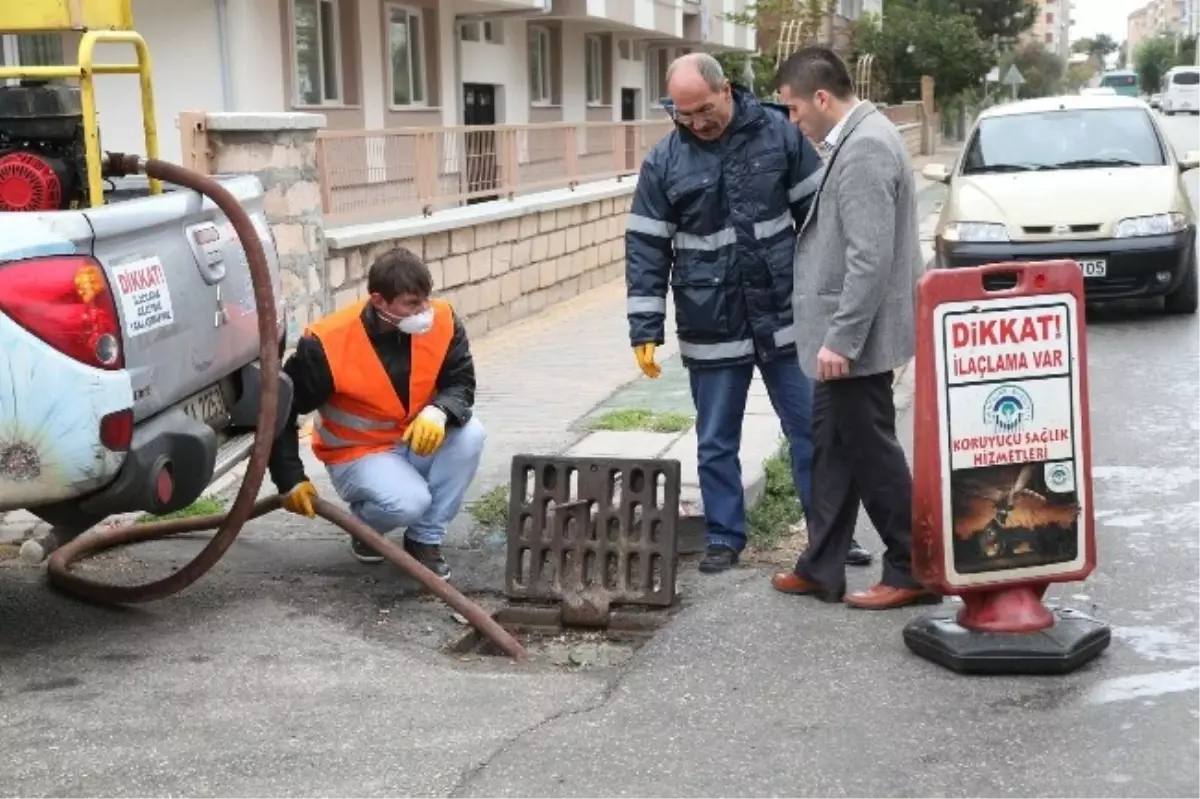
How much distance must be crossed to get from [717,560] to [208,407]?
6.34ft

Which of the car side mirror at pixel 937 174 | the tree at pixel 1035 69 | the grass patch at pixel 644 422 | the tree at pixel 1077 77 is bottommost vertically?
the grass patch at pixel 644 422

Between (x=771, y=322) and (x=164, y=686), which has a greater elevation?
(x=771, y=322)

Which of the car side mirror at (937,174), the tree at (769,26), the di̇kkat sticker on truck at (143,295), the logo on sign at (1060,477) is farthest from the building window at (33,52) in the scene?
the logo on sign at (1060,477)

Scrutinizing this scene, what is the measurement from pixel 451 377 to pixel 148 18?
37.6ft

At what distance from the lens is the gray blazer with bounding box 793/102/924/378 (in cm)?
Result: 478

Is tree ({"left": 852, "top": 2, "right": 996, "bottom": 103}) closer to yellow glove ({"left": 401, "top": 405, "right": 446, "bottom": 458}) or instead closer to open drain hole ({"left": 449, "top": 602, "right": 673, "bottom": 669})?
yellow glove ({"left": 401, "top": 405, "right": 446, "bottom": 458})

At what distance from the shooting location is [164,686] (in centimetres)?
439

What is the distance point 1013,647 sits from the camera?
14.3 ft

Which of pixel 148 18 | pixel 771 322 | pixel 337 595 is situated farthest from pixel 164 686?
pixel 148 18

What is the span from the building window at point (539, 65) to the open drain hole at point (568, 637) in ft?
70.1

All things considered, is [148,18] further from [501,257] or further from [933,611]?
[933,611]

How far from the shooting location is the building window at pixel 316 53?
56.5 ft

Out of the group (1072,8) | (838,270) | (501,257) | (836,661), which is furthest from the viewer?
(1072,8)

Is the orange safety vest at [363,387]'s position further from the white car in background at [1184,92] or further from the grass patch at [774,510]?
the white car in background at [1184,92]
